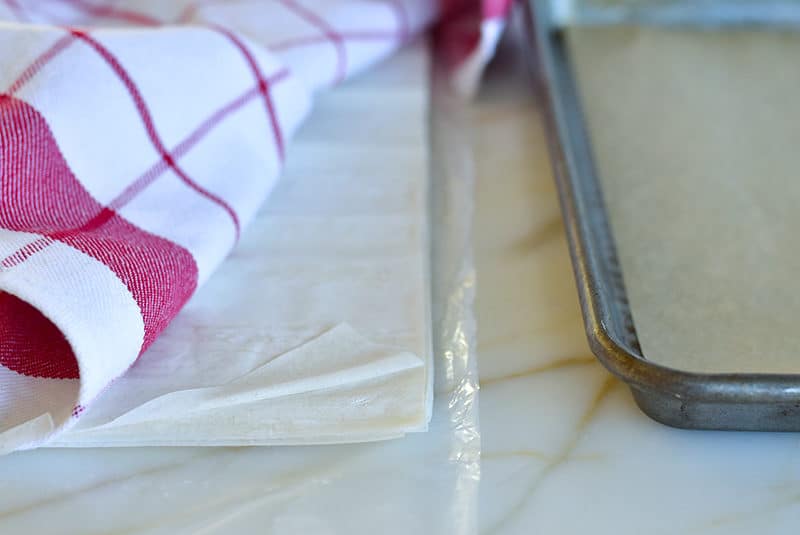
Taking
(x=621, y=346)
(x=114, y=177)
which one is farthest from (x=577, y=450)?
(x=114, y=177)

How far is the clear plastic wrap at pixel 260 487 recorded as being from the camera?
0.30 meters

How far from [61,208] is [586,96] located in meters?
0.34

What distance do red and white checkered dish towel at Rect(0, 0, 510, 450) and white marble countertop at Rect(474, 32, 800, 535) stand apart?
13cm

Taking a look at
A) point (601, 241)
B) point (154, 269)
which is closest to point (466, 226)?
point (601, 241)

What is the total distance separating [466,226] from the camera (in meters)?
0.46

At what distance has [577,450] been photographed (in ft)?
1.08

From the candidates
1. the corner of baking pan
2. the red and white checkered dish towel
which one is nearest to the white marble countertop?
the corner of baking pan

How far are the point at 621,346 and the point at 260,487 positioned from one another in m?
0.14

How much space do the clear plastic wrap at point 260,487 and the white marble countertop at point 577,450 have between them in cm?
1

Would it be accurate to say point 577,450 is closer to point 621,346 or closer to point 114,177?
point 621,346

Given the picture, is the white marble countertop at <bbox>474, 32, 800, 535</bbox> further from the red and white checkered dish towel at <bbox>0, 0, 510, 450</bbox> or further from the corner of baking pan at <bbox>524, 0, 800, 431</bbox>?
the red and white checkered dish towel at <bbox>0, 0, 510, 450</bbox>

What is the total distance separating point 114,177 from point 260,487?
0.16 m

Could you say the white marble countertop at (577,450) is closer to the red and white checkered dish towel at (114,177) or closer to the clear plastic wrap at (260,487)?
the clear plastic wrap at (260,487)

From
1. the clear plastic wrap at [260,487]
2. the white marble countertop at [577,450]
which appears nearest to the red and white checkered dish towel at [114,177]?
the clear plastic wrap at [260,487]
